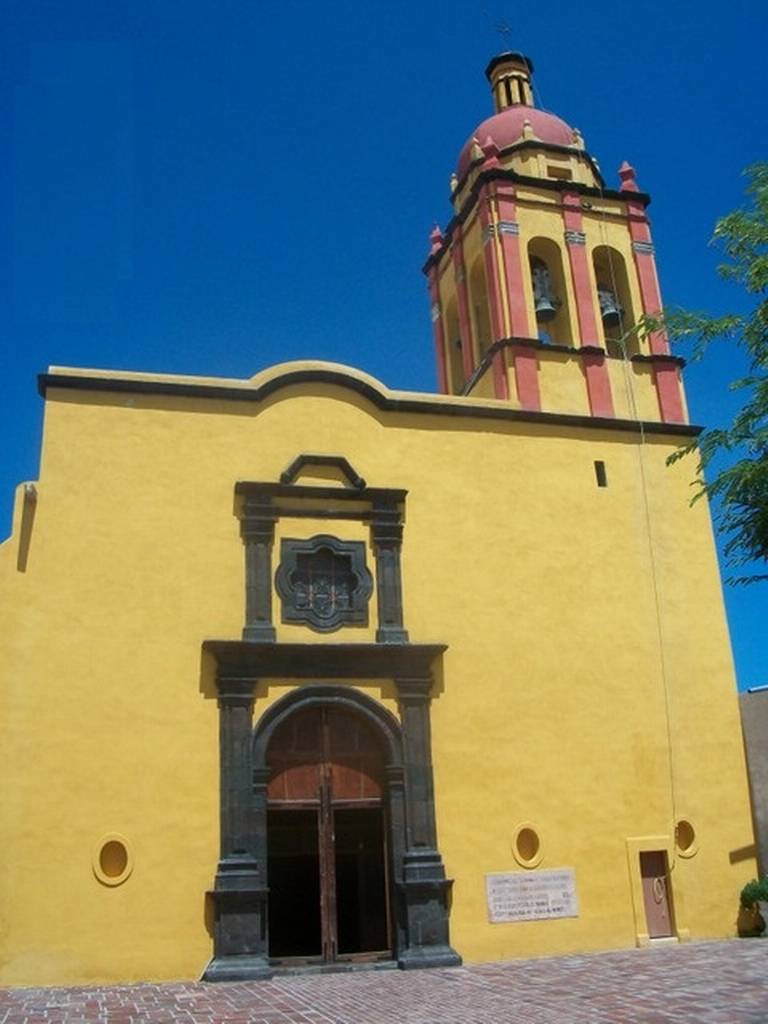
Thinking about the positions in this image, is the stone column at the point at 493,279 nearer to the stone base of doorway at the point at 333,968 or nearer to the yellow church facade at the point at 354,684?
the yellow church facade at the point at 354,684

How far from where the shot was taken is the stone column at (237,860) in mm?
11117

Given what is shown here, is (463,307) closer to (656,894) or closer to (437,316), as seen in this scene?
(437,316)

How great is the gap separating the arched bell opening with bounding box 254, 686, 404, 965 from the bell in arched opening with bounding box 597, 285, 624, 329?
768 cm

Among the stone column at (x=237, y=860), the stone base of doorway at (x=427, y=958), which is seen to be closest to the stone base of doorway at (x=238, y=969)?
the stone column at (x=237, y=860)

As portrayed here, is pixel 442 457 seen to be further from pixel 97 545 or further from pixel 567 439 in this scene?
pixel 97 545

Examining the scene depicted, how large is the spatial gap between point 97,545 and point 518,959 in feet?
22.9

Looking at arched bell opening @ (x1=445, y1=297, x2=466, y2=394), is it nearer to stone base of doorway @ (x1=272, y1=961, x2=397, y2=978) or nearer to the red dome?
the red dome

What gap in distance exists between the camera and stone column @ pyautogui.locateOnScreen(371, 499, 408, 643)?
12852mm

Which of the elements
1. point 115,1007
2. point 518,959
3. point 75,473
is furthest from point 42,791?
point 518,959

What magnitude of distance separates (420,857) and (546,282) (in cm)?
912

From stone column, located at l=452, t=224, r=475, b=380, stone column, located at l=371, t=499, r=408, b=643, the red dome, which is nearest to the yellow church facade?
stone column, located at l=371, t=499, r=408, b=643

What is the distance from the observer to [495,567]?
1363 centimetres

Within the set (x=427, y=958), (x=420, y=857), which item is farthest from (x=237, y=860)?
(x=427, y=958)

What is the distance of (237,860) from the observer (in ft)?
37.5
